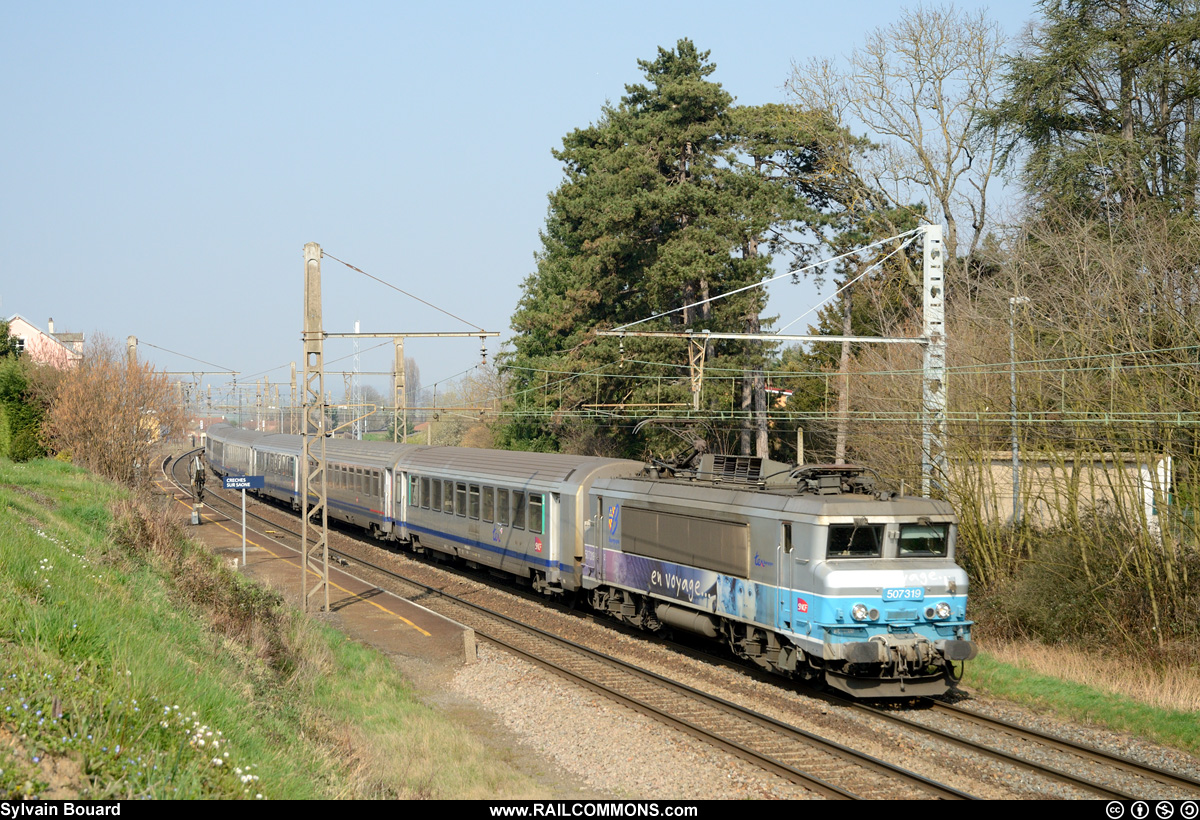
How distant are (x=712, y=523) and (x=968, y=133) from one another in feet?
82.0

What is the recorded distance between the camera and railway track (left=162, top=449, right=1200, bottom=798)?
10156mm

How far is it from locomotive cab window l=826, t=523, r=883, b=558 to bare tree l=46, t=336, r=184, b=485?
29.9 m

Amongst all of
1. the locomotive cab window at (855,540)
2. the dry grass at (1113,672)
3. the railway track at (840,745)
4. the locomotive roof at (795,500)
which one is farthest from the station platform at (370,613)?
the dry grass at (1113,672)

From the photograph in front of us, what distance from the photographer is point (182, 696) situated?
8.37m

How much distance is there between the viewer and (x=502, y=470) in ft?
77.6

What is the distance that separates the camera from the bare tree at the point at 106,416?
3456cm

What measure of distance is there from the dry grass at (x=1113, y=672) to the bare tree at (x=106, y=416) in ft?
100

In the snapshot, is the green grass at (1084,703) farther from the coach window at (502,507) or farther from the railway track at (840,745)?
the coach window at (502,507)

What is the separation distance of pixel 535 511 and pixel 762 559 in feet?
27.2

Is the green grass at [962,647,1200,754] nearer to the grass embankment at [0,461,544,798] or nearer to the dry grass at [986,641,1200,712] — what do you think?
the dry grass at [986,641,1200,712]

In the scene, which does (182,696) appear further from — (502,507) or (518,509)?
(502,507)

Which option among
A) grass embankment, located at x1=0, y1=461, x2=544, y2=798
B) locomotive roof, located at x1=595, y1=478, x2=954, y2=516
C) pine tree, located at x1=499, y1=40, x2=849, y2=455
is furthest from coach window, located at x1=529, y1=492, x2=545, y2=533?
pine tree, located at x1=499, y1=40, x2=849, y2=455

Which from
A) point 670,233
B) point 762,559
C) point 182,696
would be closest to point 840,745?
point 762,559

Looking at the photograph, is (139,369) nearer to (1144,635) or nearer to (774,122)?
(774,122)
